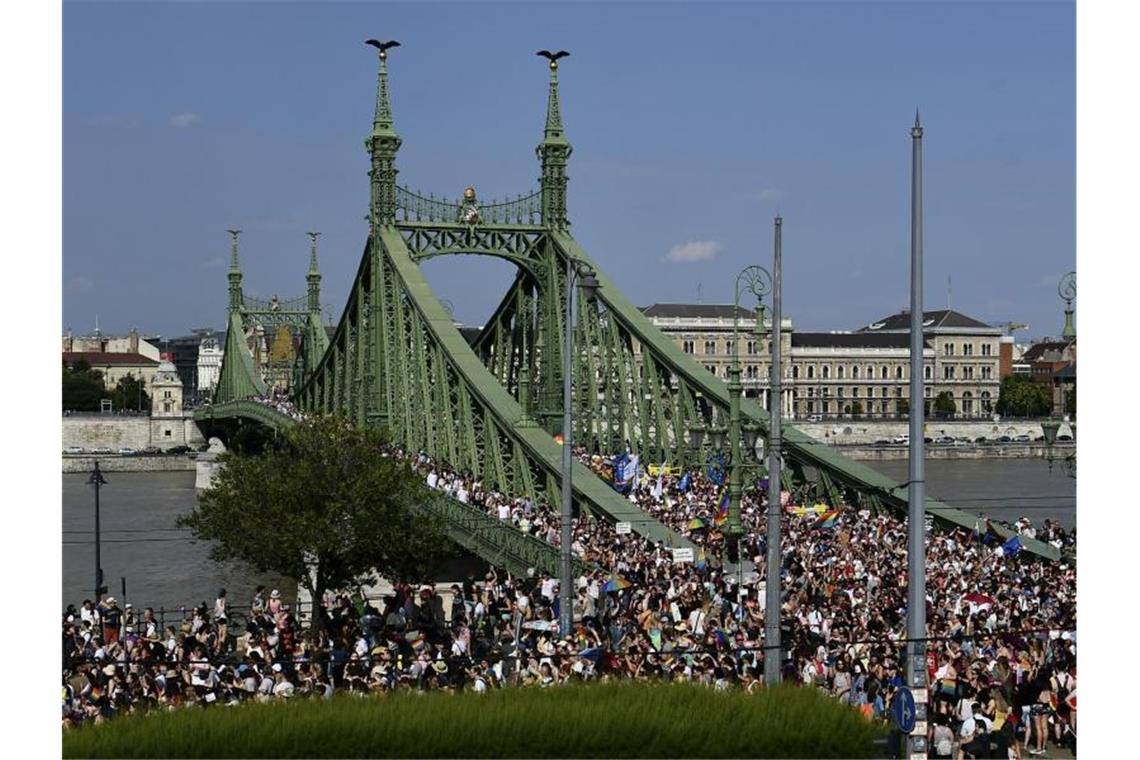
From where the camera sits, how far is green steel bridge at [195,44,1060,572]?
43.8m

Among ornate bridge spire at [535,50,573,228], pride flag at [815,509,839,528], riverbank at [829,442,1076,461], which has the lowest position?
riverbank at [829,442,1076,461]

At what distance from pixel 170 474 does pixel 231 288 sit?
21.5m

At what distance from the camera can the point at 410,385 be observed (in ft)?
172

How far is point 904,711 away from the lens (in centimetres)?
1567

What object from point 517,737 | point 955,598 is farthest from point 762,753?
point 955,598

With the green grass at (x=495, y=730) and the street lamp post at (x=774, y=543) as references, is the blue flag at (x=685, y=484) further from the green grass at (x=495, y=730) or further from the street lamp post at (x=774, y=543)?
the green grass at (x=495, y=730)

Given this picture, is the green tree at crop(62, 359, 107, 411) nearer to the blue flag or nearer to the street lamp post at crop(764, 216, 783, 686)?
the blue flag

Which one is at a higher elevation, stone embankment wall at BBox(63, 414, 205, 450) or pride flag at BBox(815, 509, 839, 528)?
pride flag at BBox(815, 509, 839, 528)

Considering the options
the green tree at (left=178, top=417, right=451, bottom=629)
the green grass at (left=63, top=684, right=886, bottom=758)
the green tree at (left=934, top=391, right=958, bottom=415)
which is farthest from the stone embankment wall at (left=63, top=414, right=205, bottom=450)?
the green grass at (left=63, top=684, right=886, bottom=758)

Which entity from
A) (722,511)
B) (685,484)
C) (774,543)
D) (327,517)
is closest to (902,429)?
(685,484)

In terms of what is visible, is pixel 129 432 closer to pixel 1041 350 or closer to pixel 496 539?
pixel 1041 350

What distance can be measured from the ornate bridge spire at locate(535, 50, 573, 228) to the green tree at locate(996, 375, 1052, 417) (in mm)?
104719

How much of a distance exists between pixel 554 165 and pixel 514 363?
7.39 metres

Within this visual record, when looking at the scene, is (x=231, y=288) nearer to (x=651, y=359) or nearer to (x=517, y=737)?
(x=651, y=359)
